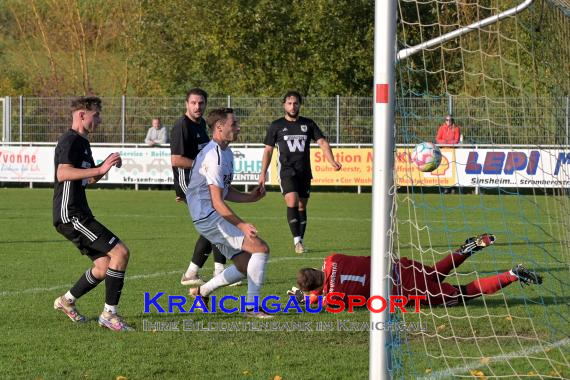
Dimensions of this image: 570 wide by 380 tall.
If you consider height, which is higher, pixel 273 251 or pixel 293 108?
pixel 293 108

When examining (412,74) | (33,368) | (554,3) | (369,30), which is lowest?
(33,368)

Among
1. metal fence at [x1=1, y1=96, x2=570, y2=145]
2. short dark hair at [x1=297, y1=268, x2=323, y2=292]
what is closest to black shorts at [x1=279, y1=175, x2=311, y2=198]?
short dark hair at [x1=297, y1=268, x2=323, y2=292]

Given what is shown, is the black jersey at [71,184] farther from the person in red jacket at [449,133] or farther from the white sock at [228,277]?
the person in red jacket at [449,133]

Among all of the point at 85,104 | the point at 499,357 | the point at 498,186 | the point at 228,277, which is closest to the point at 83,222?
the point at 85,104

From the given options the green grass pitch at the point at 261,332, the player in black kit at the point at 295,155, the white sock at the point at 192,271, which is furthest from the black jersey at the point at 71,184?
the player in black kit at the point at 295,155

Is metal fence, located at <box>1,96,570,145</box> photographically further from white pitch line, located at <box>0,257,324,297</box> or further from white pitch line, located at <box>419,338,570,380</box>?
white pitch line, located at <box>419,338,570,380</box>

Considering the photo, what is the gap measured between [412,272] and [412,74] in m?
2.01

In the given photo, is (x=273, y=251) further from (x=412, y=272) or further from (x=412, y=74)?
(x=412, y=74)

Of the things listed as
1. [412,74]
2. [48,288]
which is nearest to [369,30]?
[48,288]

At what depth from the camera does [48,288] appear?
32.0 ft

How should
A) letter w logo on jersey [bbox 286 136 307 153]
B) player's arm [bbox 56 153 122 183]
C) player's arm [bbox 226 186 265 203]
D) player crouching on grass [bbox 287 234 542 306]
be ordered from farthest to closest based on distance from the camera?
letter w logo on jersey [bbox 286 136 307 153] < player's arm [bbox 226 186 265 203] < player crouching on grass [bbox 287 234 542 306] < player's arm [bbox 56 153 122 183]

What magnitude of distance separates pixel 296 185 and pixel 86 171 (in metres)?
5.79

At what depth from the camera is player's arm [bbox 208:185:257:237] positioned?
25.8ft

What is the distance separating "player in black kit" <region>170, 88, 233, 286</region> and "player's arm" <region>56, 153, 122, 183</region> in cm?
240
